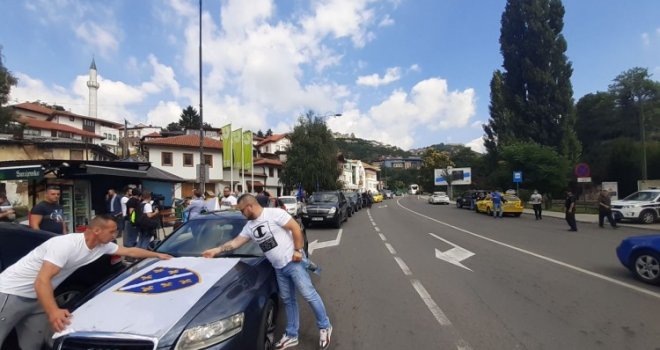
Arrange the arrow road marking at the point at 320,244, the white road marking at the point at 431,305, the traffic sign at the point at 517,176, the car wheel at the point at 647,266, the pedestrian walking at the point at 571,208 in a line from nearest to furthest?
1. the white road marking at the point at 431,305
2. the car wheel at the point at 647,266
3. the arrow road marking at the point at 320,244
4. the pedestrian walking at the point at 571,208
5. the traffic sign at the point at 517,176

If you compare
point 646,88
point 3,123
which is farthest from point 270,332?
point 646,88

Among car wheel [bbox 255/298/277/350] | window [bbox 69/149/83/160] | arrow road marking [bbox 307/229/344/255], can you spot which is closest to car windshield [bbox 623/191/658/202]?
arrow road marking [bbox 307/229/344/255]

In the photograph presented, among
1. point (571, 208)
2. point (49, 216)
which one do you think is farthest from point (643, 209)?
point (49, 216)

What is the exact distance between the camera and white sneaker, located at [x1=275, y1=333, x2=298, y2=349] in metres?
4.12

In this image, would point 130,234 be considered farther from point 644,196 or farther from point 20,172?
point 644,196

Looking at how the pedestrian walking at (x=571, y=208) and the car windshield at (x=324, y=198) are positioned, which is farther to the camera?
the car windshield at (x=324, y=198)

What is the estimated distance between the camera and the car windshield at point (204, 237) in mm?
4832

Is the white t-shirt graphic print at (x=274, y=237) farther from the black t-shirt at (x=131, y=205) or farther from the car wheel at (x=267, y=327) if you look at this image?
the black t-shirt at (x=131, y=205)

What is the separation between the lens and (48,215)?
6.15 metres

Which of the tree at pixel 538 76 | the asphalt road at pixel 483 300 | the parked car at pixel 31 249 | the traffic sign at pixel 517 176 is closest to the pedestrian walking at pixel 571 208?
the asphalt road at pixel 483 300

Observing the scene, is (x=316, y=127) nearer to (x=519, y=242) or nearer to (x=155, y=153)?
(x=155, y=153)

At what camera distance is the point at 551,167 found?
3200 centimetres

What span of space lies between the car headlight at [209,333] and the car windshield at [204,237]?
4.93 ft

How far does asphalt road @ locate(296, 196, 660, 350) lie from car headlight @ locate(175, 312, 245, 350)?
1289mm
